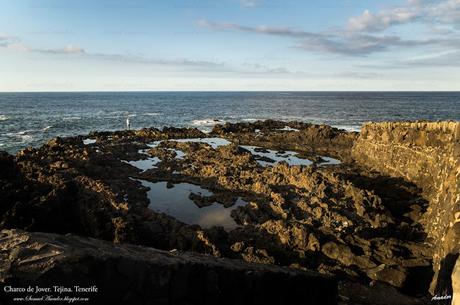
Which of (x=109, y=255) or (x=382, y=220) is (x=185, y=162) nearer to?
(x=382, y=220)

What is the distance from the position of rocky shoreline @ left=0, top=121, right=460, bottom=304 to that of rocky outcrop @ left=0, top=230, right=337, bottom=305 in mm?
76

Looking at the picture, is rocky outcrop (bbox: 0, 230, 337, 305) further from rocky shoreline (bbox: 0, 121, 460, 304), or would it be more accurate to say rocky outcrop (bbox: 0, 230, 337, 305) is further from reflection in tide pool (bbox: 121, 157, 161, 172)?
reflection in tide pool (bbox: 121, 157, 161, 172)

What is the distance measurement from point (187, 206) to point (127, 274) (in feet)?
47.6

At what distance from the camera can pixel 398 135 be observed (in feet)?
86.5

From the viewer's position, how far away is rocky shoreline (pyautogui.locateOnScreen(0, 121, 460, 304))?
1247 centimetres

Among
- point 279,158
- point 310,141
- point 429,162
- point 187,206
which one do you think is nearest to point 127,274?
point 187,206

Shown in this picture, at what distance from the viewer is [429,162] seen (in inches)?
866

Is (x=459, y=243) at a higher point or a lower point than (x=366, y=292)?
higher

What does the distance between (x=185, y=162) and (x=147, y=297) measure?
23.6 metres

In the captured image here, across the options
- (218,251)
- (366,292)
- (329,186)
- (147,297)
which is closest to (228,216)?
(218,251)

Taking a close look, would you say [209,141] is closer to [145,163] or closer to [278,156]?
[278,156]

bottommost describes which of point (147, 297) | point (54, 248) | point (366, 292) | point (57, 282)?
point (366, 292)

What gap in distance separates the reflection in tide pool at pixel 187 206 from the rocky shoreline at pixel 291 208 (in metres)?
0.34

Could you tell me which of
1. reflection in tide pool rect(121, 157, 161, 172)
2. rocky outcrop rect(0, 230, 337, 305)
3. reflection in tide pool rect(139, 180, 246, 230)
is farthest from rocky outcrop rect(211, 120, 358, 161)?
rocky outcrop rect(0, 230, 337, 305)
